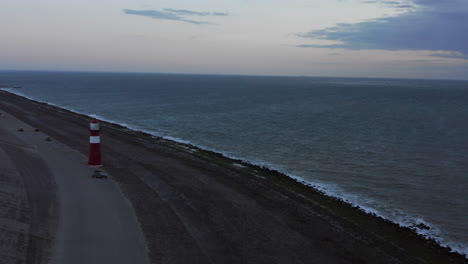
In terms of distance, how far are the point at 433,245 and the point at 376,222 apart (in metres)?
1.89

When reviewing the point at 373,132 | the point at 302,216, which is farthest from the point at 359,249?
the point at 373,132

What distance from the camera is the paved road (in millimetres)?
7617

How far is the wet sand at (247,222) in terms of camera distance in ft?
27.9

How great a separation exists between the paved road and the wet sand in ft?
1.17

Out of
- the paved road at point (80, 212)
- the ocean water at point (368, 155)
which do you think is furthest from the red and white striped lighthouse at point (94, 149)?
the ocean water at point (368, 155)

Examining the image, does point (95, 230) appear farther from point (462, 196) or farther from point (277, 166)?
point (462, 196)

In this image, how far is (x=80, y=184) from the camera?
12.2 meters

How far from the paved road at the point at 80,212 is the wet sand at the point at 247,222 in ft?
1.17

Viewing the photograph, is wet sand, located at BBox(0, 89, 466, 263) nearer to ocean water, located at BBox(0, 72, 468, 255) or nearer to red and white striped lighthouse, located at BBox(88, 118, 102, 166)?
red and white striped lighthouse, located at BBox(88, 118, 102, 166)

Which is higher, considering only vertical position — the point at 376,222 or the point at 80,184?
the point at 80,184

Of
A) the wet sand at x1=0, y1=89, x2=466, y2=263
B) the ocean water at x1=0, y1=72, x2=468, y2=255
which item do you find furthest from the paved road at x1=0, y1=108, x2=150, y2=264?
the ocean water at x1=0, y1=72, x2=468, y2=255

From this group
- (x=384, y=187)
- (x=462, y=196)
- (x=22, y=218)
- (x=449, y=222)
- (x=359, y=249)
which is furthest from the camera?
(x=384, y=187)

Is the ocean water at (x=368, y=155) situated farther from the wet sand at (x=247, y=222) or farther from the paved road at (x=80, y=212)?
the paved road at (x=80, y=212)

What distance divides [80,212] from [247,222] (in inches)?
184
